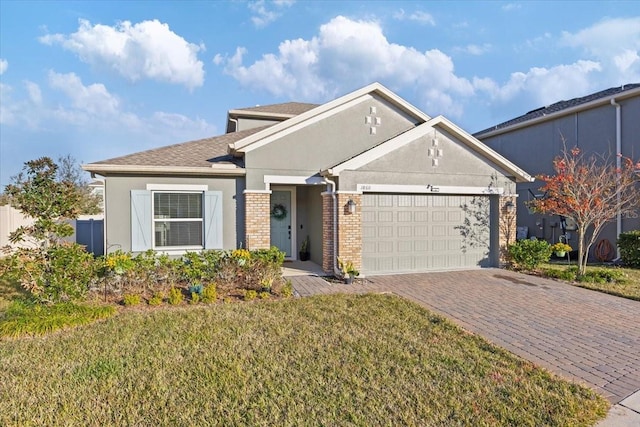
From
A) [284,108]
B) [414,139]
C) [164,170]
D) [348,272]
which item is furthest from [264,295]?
[284,108]

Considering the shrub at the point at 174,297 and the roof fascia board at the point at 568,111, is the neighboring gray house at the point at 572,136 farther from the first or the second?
the shrub at the point at 174,297

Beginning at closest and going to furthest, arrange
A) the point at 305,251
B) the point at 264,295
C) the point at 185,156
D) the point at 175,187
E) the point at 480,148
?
1. the point at 264,295
2. the point at 175,187
3. the point at 185,156
4. the point at 480,148
5. the point at 305,251

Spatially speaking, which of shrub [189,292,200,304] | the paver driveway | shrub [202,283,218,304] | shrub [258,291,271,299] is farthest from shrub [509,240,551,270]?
shrub [189,292,200,304]

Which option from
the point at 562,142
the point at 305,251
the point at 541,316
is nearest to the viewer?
the point at 541,316

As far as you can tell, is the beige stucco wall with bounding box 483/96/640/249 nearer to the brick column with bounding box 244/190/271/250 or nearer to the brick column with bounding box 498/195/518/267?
the brick column with bounding box 498/195/518/267

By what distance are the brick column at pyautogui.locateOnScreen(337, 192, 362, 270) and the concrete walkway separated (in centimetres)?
78

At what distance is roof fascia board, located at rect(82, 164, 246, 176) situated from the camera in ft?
29.1

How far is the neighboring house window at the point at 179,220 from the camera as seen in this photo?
9320 mm

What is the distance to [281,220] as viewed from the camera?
500 inches

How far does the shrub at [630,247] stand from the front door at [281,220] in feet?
37.0

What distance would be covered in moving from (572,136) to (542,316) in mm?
11278

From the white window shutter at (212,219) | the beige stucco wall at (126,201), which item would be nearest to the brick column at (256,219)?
the beige stucco wall at (126,201)

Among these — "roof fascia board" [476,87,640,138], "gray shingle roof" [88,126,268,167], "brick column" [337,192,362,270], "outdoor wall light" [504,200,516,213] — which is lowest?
"brick column" [337,192,362,270]

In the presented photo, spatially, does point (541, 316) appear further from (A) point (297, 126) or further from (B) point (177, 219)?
(B) point (177, 219)
